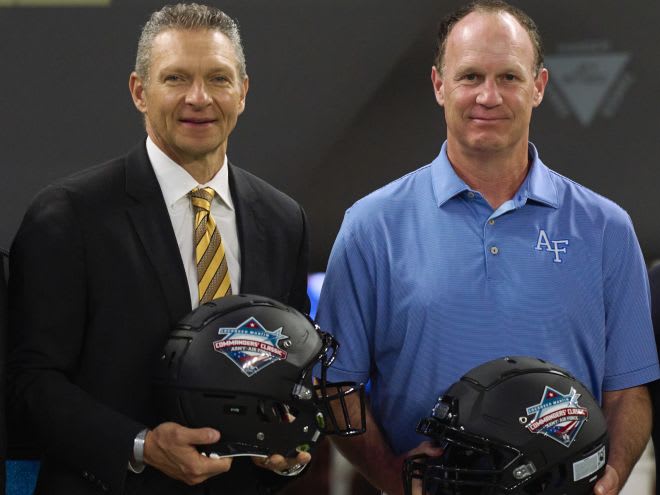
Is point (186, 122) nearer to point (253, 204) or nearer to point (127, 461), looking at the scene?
point (253, 204)

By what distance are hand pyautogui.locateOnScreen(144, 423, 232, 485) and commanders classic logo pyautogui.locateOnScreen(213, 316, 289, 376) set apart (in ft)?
0.47

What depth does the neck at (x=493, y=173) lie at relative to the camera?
8.91 feet

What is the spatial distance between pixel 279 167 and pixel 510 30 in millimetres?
2233

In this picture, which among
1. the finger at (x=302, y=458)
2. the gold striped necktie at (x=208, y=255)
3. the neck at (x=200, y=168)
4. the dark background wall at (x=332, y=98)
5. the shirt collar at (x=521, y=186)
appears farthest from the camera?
the dark background wall at (x=332, y=98)

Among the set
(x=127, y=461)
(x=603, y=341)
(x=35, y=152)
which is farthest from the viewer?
(x=35, y=152)

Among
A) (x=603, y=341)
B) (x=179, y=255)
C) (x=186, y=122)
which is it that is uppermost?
(x=186, y=122)

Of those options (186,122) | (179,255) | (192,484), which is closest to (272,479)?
(192,484)

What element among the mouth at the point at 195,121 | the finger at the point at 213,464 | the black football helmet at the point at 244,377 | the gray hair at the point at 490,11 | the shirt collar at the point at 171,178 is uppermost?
the gray hair at the point at 490,11

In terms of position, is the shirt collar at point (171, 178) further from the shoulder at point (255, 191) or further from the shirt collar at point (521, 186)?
the shirt collar at point (521, 186)

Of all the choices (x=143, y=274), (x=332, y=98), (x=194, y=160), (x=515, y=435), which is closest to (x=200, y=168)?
(x=194, y=160)

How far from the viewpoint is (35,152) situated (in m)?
4.73

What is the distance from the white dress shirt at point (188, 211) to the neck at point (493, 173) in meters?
0.55

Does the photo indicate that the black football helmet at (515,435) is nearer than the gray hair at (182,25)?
Yes

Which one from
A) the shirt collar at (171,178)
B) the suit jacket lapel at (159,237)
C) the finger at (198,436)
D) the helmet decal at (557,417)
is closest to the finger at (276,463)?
the finger at (198,436)
